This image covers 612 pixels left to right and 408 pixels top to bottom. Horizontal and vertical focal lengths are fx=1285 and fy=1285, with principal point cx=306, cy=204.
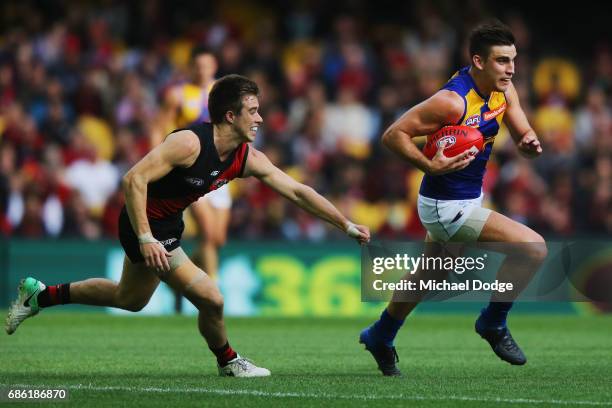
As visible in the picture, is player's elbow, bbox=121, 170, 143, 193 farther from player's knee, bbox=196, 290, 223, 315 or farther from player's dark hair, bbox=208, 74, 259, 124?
player's knee, bbox=196, 290, 223, 315

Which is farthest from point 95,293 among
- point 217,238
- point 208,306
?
point 217,238

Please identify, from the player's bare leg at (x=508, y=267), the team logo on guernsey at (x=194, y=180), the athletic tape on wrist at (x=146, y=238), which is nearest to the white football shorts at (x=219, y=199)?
the player's bare leg at (x=508, y=267)

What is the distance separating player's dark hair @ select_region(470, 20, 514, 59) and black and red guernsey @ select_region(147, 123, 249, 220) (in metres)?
1.72

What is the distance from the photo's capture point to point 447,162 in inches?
328

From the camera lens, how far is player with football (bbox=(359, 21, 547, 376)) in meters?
8.50

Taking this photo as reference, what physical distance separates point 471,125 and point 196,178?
74.1 inches

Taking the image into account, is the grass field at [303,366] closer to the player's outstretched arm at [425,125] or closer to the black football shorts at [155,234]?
the black football shorts at [155,234]

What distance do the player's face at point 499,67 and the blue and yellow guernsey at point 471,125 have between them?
0.13m

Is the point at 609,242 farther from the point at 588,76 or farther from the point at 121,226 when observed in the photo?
the point at 121,226

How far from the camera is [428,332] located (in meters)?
13.1

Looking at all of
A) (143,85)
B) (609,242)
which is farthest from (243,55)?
(609,242)

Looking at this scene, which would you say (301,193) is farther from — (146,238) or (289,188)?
(146,238)

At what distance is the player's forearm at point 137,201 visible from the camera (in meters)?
7.83

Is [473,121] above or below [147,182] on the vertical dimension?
above
